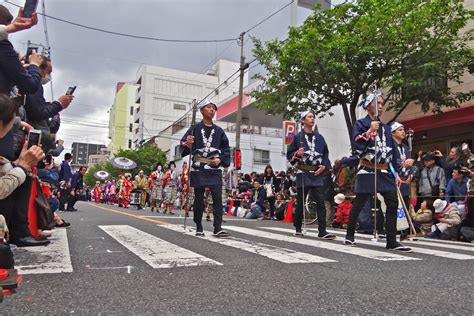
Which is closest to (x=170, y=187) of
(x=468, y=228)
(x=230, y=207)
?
(x=230, y=207)

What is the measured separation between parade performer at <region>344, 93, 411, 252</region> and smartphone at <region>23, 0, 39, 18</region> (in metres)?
3.91

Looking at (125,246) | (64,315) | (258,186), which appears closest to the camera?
(64,315)

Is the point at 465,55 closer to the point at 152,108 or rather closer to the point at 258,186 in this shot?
the point at 258,186

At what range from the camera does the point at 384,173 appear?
544cm

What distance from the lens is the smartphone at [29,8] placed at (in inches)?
135

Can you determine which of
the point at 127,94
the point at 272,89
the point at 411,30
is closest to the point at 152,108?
the point at 127,94

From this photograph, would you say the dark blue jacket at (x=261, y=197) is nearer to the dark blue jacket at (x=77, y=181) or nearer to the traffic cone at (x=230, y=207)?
the traffic cone at (x=230, y=207)

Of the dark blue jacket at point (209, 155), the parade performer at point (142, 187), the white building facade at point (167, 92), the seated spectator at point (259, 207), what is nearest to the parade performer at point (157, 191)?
the parade performer at point (142, 187)

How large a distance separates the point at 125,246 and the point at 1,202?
4.84 ft

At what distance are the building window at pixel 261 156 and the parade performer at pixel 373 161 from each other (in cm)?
3101

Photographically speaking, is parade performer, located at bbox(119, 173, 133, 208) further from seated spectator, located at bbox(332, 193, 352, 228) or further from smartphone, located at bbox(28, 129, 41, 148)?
smartphone, located at bbox(28, 129, 41, 148)

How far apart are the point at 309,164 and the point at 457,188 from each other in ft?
12.9

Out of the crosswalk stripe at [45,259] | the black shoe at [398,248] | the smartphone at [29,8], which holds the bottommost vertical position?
the crosswalk stripe at [45,259]

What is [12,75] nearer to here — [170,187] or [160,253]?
[160,253]
